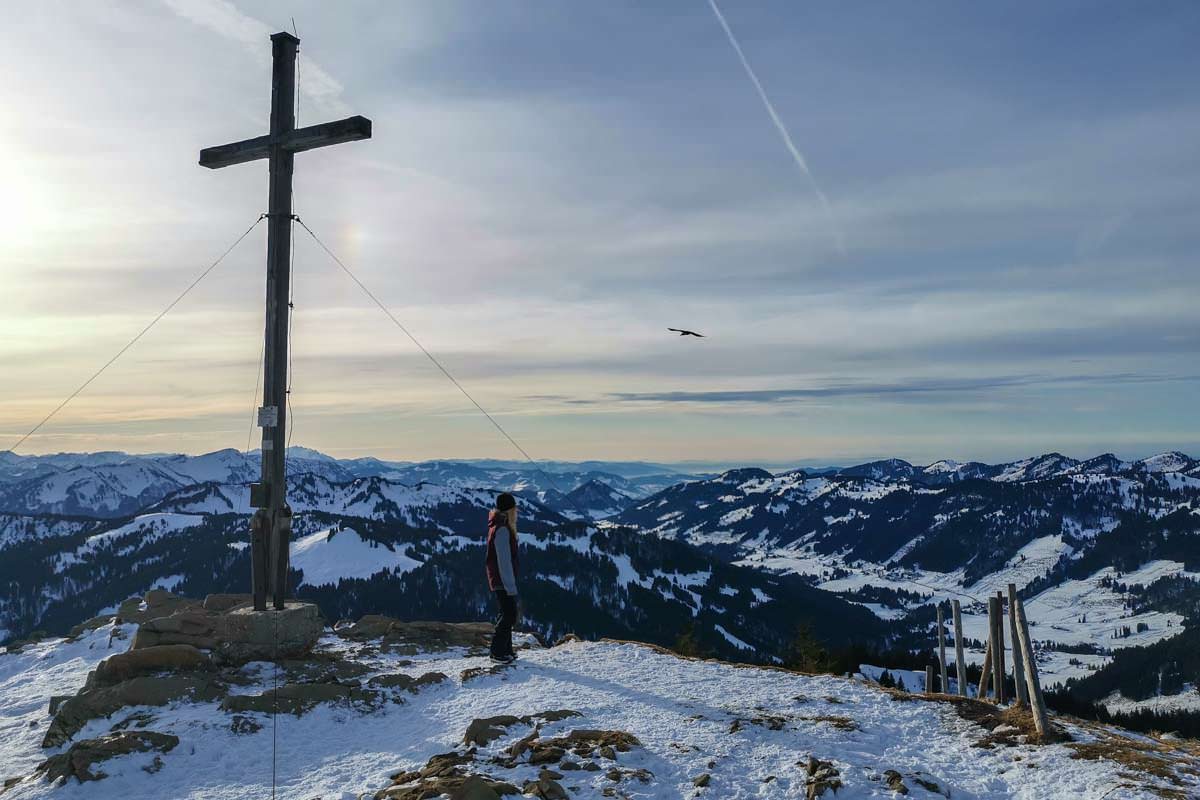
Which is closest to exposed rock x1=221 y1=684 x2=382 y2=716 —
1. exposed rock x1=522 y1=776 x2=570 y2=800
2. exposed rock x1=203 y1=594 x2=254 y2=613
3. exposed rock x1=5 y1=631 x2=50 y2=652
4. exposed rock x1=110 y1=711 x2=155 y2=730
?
exposed rock x1=110 y1=711 x2=155 y2=730

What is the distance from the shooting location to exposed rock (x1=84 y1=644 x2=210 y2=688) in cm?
1362

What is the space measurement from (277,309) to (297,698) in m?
7.68

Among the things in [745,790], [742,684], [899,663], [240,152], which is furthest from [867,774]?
[899,663]

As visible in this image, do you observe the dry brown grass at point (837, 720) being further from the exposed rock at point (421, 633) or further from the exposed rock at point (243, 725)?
the exposed rock at point (421, 633)

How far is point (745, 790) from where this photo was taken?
861 centimetres

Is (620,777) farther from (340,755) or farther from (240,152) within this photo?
(240,152)

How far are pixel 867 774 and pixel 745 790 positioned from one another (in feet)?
5.25

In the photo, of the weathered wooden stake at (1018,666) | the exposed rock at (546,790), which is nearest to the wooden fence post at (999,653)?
the weathered wooden stake at (1018,666)

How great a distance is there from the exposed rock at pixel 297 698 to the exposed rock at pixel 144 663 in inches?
81.7

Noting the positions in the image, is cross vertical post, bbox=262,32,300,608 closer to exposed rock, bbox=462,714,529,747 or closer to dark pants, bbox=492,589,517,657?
dark pants, bbox=492,589,517,657

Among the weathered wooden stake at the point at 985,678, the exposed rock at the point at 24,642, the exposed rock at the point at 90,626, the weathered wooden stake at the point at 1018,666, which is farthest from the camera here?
the exposed rock at the point at 90,626

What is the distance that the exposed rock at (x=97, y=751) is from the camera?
973 centimetres

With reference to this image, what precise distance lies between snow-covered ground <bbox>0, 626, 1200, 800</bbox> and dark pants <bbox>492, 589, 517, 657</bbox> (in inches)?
33.9

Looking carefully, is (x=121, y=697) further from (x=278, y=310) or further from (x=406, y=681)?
(x=278, y=310)
